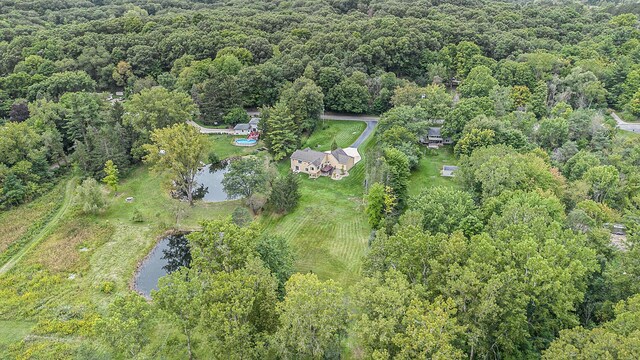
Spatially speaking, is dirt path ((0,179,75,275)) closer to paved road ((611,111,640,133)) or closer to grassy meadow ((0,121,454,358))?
grassy meadow ((0,121,454,358))

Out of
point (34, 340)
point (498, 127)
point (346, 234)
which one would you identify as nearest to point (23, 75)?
point (34, 340)

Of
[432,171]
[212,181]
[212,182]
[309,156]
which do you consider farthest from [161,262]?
[432,171]

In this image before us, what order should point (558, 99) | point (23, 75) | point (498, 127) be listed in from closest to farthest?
1. point (498, 127)
2. point (558, 99)
3. point (23, 75)

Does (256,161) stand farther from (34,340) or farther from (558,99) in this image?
(558,99)

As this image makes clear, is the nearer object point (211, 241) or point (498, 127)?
point (211, 241)

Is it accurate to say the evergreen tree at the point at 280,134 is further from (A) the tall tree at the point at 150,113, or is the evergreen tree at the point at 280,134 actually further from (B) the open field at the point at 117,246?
(A) the tall tree at the point at 150,113

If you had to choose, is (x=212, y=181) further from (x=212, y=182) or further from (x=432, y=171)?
(x=432, y=171)
